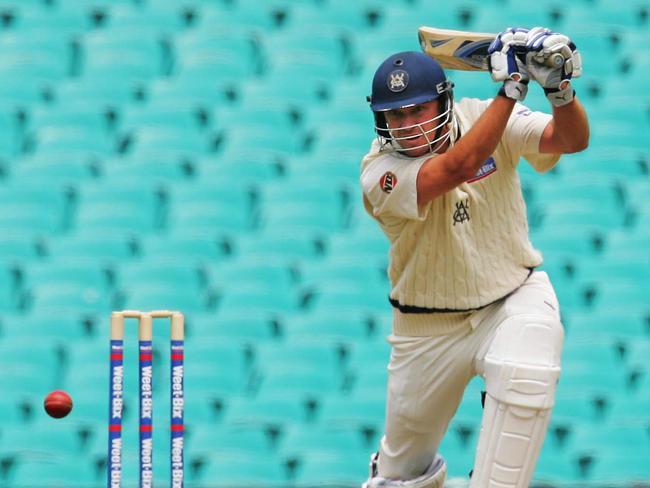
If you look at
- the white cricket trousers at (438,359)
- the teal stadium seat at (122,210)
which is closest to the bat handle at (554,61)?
the white cricket trousers at (438,359)

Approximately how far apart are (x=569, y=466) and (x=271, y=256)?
1615mm

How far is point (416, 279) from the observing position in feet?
10.9

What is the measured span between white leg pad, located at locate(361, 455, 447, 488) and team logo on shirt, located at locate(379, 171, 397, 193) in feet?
3.00

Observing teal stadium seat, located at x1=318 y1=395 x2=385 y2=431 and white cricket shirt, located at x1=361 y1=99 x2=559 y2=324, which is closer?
white cricket shirt, located at x1=361 y1=99 x2=559 y2=324

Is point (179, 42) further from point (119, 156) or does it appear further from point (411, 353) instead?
point (411, 353)

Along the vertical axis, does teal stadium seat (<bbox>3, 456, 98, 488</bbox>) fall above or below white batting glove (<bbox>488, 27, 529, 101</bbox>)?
below

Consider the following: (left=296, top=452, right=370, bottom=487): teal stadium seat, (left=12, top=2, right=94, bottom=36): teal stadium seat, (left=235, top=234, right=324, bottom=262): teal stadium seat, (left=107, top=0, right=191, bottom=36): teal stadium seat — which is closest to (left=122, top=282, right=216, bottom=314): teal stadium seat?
(left=235, top=234, right=324, bottom=262): teal stadium seat

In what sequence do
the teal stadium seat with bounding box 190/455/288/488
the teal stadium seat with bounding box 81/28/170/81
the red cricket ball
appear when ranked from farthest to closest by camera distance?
the teal stadium seat with bounding box 81/28/170/81 < the teal stadium seat with bounding box 190/455/288/488 < the red cricket ball

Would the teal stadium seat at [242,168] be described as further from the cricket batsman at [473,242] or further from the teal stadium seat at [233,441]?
the cricket batsman at [473,242]

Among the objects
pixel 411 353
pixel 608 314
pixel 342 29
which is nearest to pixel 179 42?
pixel 342 29

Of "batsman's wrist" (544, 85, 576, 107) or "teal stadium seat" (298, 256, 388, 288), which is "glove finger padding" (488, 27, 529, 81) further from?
"teal stadium seat" (298, 256, 388, 288)

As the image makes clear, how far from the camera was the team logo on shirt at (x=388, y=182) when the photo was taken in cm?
312

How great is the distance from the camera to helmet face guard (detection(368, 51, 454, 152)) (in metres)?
3.09

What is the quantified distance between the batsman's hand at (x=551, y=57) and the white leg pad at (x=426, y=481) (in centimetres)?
120
